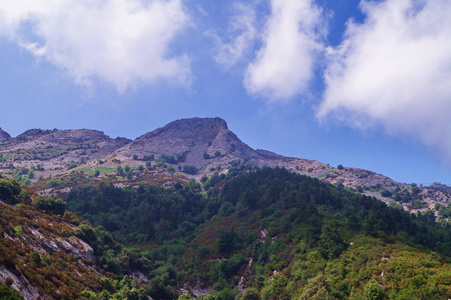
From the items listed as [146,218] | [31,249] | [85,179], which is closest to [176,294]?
[31,249]

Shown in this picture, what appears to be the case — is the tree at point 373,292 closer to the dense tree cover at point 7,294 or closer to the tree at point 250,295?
the tree at point 250,295

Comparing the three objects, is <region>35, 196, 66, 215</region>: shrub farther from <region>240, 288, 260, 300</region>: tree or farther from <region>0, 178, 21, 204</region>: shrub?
<region>240, 288, 260, 300</region>: tree

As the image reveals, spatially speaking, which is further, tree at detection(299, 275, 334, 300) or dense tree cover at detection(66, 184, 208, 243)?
dense tree cover at detection(66, 184, 208, 243)

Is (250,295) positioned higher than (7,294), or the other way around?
(250,295)

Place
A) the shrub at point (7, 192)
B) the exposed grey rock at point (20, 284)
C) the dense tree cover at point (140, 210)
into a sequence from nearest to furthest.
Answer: the exposed grey rock at point (20, 284)
the shrub at point (7, 192)
the dense tree cover at point (140, 210)

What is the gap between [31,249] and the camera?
41906 mm

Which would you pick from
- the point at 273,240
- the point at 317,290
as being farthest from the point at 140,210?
the point at 317,290

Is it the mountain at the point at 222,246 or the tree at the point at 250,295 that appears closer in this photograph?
the mountain at the point at 222,246

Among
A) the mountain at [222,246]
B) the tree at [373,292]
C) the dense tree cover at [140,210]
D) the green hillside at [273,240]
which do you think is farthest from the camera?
the dense tree cover at [140,210]

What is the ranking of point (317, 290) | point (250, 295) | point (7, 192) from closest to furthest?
point (317, 290) → point (7, 192) → point (250, 295)

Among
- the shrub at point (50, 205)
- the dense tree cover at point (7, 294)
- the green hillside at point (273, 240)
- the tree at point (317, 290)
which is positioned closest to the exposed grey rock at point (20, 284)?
the dense tree cover at point (7, 294)

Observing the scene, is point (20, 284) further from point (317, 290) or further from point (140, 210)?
point (140, 210)

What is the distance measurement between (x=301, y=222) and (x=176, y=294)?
36994mm

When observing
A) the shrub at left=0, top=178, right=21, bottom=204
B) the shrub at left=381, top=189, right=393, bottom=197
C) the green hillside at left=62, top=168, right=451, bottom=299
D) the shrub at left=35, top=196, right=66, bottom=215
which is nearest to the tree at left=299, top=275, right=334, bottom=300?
the green hillside at left=62, top=168, right=451, bottom=299
